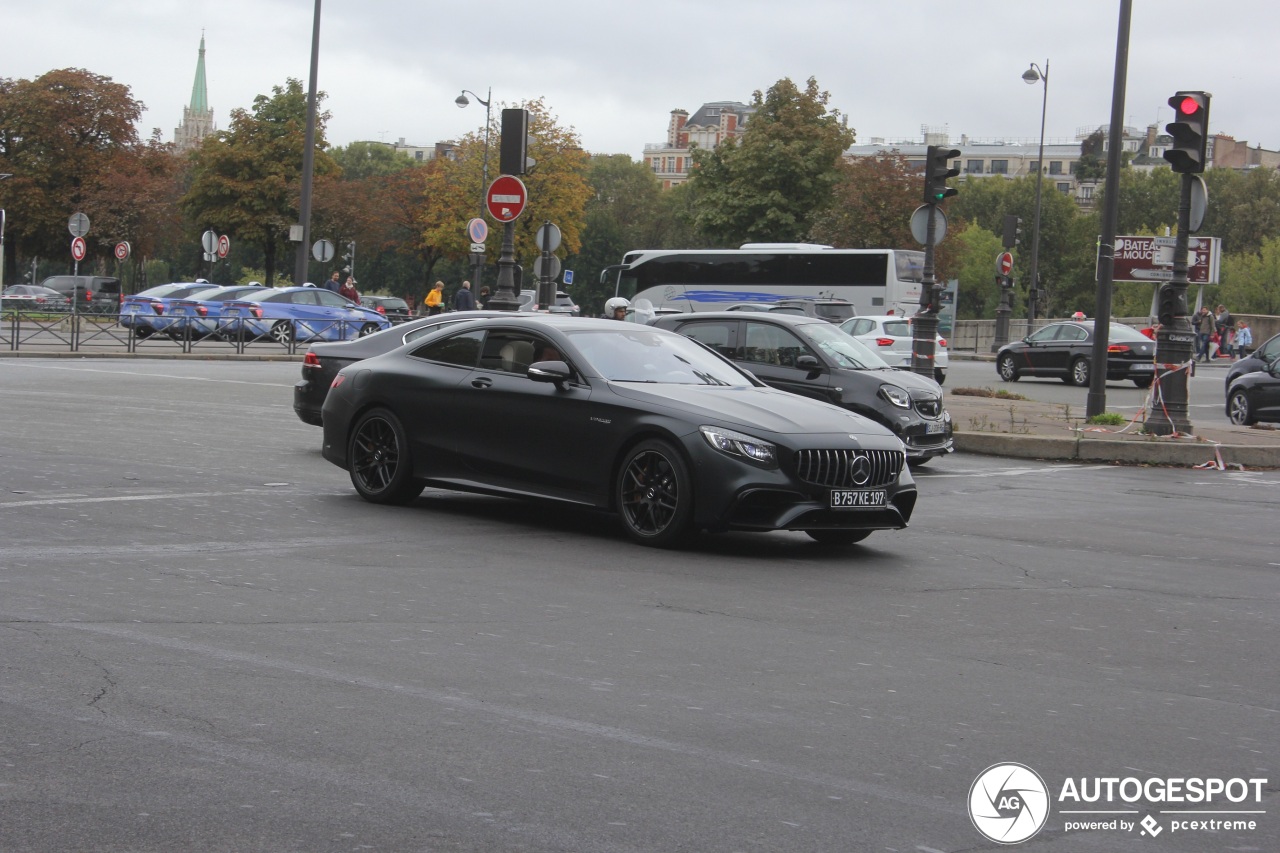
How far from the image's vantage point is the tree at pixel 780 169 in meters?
75.4

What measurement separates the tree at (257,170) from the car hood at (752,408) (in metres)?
62.4

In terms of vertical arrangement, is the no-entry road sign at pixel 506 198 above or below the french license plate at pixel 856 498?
above

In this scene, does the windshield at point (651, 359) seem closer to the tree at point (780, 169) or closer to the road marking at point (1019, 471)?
the road marking at point (1019, 471)

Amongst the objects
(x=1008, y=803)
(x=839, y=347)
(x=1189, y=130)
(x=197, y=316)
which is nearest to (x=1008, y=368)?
(x=197, y=316)

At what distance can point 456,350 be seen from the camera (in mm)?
11336

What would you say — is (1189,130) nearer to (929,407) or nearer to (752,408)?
(929,407)

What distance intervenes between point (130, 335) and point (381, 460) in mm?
24401

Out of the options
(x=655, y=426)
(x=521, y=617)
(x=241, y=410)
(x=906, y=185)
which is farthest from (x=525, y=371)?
(x=906, y=185)

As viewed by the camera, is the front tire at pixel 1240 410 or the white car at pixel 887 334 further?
the white car at pixel 887 334

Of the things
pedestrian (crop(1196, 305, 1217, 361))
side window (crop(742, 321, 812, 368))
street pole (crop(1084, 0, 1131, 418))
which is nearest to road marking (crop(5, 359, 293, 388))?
side window (crop(742, 321, 812, 368))

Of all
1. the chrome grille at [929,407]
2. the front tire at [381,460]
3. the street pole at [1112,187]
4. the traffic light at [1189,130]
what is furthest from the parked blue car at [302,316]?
the front tire at [381,460]

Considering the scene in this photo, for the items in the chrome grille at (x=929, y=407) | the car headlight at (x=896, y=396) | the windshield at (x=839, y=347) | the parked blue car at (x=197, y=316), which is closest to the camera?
the car headlight at (x=896, y=396)

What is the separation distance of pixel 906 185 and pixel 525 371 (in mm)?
55373

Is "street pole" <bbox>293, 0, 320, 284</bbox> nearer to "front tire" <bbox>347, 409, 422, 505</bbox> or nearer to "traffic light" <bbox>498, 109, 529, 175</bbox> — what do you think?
"traffic light" <bbox>498, 109, 529, 175</bbox>
